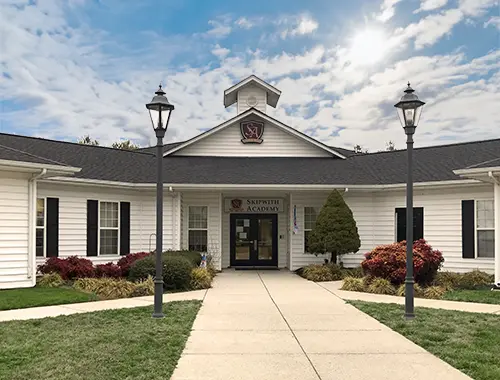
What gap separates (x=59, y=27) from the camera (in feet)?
55.8

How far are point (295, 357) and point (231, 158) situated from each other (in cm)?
1453

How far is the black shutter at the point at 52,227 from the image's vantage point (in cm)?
1588

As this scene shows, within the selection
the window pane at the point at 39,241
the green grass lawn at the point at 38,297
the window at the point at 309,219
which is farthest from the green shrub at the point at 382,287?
the window pane at the point at 39,241

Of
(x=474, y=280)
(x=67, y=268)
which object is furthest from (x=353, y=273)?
(x=67, y=268)

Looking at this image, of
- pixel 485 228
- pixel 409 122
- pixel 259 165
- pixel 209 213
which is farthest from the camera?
pixel 259 165

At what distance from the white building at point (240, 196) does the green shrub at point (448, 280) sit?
50.2 inches

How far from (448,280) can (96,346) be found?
10.8m

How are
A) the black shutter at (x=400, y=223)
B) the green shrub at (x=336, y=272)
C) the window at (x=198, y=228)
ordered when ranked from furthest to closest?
A: 1. the window at (x=198, y=228)
2. the black shutter at (x=400, y=223)
3. the green shrub at (x=336, y=272)

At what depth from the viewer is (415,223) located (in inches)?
702

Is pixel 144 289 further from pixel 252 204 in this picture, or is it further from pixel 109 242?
pixel 252 204

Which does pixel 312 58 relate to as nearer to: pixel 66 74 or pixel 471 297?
pixel 66 74

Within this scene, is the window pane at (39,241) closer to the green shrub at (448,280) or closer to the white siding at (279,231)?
the white siding at (279,231)

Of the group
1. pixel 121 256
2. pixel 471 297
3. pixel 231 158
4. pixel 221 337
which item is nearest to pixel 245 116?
pixel 231 158

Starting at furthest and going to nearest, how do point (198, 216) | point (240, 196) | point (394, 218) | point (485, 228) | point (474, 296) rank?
1. point (240, 196)
2. point (198, 216)
3. point (394, 218)
4. point (485, 228)
5. point (474, 296)
